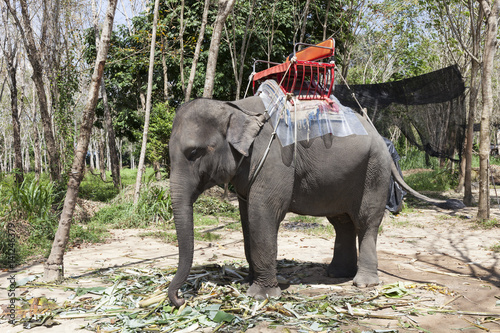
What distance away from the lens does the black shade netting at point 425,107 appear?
10523mm

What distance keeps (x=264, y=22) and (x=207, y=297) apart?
1265cm

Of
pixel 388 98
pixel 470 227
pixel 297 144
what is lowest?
pixel 470 227

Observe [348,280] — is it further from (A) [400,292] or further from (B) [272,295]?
(B) [272,295]

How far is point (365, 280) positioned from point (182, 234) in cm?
234

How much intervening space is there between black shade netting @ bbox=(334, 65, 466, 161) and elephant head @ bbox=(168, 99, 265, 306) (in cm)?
756

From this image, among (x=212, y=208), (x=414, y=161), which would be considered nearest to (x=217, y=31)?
(x=212, y=208)

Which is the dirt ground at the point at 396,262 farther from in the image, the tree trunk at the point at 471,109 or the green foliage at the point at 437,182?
the green foliage at the point at 437,182

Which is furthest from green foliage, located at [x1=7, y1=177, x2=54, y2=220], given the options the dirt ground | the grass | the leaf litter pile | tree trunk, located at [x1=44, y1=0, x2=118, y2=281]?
the grass

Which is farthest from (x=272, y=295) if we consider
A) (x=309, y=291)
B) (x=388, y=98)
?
(x=388, y=98)

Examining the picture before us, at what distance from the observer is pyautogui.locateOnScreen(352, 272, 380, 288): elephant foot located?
4.91 m

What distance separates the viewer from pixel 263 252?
4359mm

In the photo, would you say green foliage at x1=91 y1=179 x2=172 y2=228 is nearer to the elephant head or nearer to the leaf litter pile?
the leaf litter pile

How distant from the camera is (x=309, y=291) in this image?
4.81 m

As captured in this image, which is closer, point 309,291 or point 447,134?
point 309,291
